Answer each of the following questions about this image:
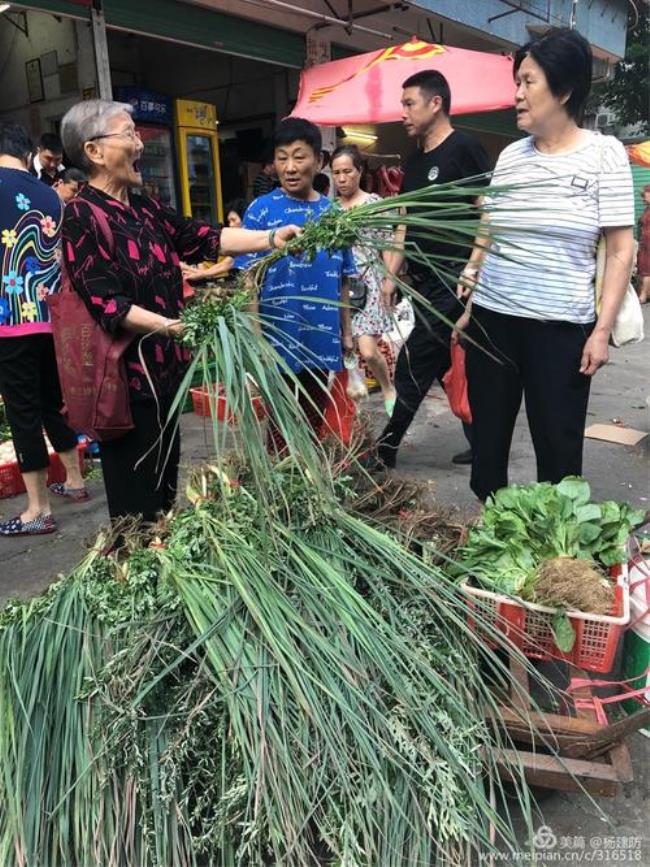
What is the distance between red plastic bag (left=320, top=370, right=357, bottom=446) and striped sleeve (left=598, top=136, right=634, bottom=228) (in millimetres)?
1056

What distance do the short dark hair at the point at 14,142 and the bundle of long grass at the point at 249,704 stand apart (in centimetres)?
204

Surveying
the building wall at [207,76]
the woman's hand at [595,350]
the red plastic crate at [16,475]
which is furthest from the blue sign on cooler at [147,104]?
the woman's hand at [595,350]

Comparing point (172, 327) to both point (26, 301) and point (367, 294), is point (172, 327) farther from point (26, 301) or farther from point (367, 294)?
point (367, 294)

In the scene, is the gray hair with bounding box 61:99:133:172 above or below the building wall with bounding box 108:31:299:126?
below

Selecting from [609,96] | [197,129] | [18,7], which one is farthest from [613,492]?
[609,96]

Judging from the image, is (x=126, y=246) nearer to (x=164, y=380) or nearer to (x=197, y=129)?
(x=164, y=380)

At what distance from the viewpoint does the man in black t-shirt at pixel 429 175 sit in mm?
3330

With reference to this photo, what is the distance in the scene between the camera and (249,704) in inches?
56.2

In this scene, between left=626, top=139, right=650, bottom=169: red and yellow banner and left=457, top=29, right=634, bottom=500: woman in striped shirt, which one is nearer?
left=457, top=29, right=634, bottom=500: woman in striped shirt

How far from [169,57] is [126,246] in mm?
Answer: 7427

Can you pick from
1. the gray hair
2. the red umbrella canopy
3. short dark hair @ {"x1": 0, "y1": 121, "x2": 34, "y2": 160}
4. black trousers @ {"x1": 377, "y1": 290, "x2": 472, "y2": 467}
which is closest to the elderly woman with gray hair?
the gray hair

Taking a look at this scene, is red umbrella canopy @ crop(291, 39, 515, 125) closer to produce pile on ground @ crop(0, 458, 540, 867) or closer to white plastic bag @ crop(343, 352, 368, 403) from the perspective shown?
white plastic bag @ crop(343, 352, 368, 403)

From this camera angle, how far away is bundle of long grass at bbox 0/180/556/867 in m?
1.40

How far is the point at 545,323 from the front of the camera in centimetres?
244
